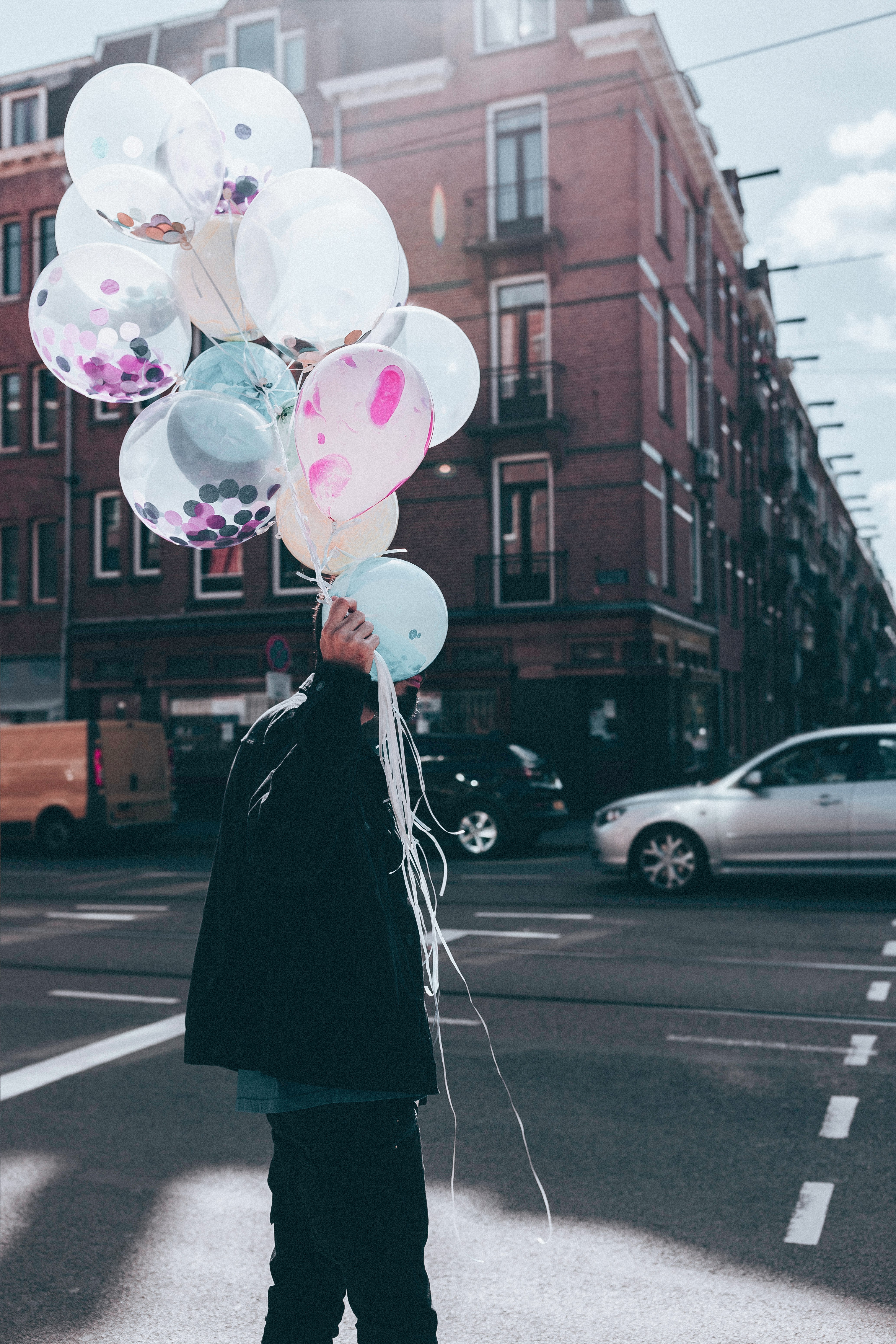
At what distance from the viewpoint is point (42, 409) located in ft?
82.7

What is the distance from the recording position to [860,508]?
75.4 meters

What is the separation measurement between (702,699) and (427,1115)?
2102cm

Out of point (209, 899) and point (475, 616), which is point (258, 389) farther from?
point (475, 616)

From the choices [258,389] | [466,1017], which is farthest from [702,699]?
[258,389]

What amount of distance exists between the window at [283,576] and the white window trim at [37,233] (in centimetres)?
844

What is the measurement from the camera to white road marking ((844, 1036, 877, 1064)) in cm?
536

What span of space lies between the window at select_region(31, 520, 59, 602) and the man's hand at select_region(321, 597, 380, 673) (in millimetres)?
24273

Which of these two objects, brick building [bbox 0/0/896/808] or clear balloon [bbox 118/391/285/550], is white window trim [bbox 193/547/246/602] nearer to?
brick building [bbox 0/0/896/808]

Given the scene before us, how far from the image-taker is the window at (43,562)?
25.1 meters

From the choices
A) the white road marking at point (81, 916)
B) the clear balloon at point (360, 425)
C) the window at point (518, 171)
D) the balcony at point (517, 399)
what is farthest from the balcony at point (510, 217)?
the clear balloon at point (360, 425)

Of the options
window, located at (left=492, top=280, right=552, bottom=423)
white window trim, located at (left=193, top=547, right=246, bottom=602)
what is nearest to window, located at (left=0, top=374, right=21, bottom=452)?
white window trim, located at (left=193, top=547, right=246, bottom=602)

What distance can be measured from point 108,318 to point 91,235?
1.41ft

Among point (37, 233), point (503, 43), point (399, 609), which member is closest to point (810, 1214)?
point (399, 609)

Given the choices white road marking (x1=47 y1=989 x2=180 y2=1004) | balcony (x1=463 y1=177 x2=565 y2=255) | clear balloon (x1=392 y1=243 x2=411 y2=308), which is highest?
balcony (x1=463 y1=177 x2=565 y2=255)
